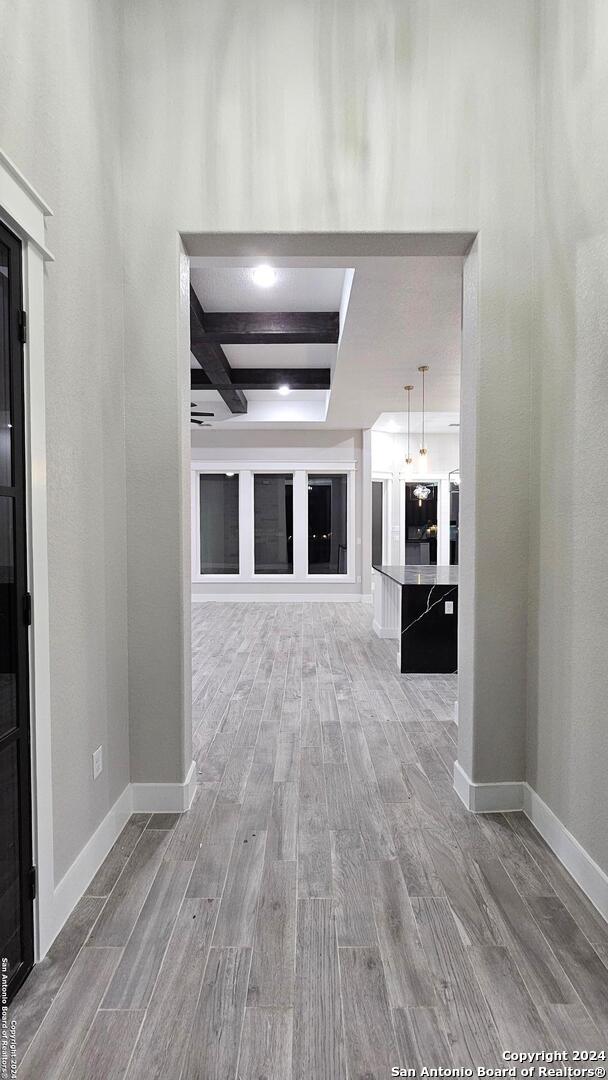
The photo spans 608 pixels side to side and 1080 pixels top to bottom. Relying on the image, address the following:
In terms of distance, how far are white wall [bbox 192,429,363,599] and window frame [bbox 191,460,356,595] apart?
0.21 feet

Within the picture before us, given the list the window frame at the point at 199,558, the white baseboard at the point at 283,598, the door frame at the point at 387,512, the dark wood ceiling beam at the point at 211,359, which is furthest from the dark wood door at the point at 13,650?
the door frame at the point at 387,512

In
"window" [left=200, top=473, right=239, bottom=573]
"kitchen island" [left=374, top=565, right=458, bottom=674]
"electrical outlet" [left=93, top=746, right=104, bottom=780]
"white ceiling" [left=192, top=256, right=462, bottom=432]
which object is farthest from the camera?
"window" [left=200, top=473, right=239, bottom=573]

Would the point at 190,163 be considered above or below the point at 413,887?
above

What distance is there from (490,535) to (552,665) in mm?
602

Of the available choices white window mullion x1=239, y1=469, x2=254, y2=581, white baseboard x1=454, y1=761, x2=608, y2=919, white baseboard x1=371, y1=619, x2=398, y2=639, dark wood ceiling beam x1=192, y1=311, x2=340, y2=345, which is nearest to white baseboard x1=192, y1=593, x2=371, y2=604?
white window mullion x1=239, y1=469, x2=254, y2=581

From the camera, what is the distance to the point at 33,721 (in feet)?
5.42

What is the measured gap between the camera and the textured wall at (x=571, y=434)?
193 centimetres

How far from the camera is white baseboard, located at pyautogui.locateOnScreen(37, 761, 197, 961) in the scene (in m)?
1.72

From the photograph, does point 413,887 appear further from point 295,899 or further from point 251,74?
point 251,74

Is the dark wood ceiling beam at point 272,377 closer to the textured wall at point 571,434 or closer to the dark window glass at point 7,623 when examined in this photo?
the textured wall at point 571,434

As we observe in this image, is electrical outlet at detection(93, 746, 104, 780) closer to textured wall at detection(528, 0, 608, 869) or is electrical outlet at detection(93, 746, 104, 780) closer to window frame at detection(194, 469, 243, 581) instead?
textured wall at detection(528, 0, 608, 869)

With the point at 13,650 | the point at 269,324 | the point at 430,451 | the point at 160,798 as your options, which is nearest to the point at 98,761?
the point at 160,798

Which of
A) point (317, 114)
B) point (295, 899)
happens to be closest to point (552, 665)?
point (295, 899)

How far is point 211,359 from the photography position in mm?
6102
